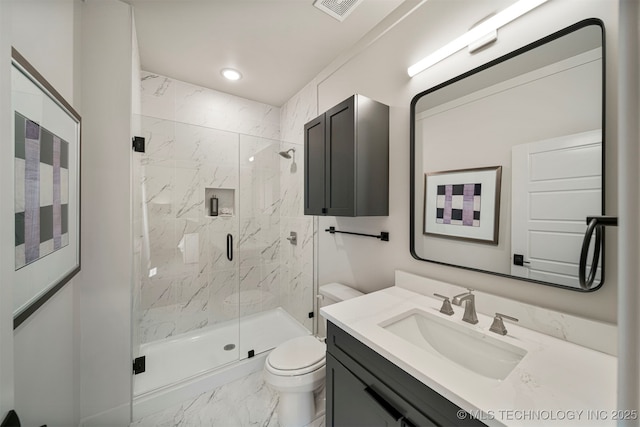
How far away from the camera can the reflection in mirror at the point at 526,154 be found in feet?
2.72

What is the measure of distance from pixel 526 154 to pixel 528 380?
795 mm

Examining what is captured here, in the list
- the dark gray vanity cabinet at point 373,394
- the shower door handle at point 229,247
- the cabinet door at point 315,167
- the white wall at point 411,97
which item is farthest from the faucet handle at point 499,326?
the shower door handle at point 229,247

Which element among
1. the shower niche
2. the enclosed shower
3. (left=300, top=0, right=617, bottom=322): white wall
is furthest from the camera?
the shower niche

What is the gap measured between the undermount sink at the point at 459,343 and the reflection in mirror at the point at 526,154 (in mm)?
296

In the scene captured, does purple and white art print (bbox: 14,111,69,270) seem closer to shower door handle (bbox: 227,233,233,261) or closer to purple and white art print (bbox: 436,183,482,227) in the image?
shower door handle (bbox: 227,233,233,261)

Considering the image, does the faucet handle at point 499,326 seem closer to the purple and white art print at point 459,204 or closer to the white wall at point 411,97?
the white wall at point 411,97

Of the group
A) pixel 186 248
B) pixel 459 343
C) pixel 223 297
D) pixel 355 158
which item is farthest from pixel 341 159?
pixel 223 297

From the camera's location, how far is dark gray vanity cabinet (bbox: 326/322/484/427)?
69cm

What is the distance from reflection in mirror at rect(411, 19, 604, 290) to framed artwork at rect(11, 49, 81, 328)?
153 centimetres

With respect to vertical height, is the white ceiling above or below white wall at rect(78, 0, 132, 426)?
above

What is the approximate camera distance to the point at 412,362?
0.74 metres

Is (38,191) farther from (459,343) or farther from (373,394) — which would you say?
(459,343)

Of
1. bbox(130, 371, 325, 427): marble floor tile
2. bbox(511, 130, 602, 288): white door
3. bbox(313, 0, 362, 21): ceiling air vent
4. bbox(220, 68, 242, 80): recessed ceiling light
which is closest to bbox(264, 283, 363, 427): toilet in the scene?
bbox(130, 371, 325, 427): marble floor tile

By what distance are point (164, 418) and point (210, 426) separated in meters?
0.32
